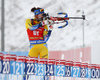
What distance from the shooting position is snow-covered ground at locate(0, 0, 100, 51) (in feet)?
148

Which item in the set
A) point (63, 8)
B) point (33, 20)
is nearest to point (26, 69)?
point (33, 20)

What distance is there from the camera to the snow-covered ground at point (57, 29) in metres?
45.1

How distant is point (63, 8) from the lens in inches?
2242

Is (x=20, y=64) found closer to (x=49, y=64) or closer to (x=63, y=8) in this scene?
(x=49, y=64)

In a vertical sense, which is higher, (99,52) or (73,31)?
(73,31)

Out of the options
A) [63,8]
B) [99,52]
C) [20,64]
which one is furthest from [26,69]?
[63,8]

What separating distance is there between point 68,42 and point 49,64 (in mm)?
39858

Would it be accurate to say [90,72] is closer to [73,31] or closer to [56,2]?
[73,31]

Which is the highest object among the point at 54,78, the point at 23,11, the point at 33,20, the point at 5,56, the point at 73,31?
the point at 23,11

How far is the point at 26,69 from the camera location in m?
5.09

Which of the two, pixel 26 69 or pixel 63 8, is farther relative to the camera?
pixel 63 8

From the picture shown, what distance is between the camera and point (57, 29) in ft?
164

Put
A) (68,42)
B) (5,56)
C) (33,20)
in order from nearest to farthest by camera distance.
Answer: (5,56)
(33,20)
(68,42)

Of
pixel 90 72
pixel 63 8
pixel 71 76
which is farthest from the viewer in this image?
pixel 63 8
